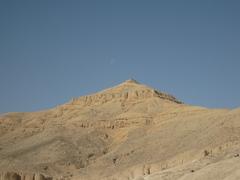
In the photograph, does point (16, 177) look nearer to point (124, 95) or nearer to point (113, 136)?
point (113, 136)

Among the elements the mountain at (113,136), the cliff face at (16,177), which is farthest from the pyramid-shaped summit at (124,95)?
the cliff face at (16,177)

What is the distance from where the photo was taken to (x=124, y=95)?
7450cm

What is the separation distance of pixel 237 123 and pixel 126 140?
47.6 ft

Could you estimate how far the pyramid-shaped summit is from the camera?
240 feet

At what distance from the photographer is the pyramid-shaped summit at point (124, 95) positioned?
73.2 m

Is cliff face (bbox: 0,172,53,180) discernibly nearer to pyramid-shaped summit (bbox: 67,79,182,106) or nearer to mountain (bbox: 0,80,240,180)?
mountain (bbox: 0,80,240,180)

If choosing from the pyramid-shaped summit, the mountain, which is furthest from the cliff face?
the pyramid-shaped summit

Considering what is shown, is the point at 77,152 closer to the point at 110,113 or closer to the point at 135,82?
the point at 110,113

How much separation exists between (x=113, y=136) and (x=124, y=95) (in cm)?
1453

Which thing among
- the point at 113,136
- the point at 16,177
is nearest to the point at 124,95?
the point at 113,136

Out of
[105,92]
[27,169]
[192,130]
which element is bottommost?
[27,169]

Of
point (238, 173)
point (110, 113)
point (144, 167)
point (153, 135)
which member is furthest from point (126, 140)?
point (238, 173)

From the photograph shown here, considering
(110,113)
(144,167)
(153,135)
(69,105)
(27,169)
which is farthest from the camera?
(69,105)

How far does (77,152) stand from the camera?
54688mm
